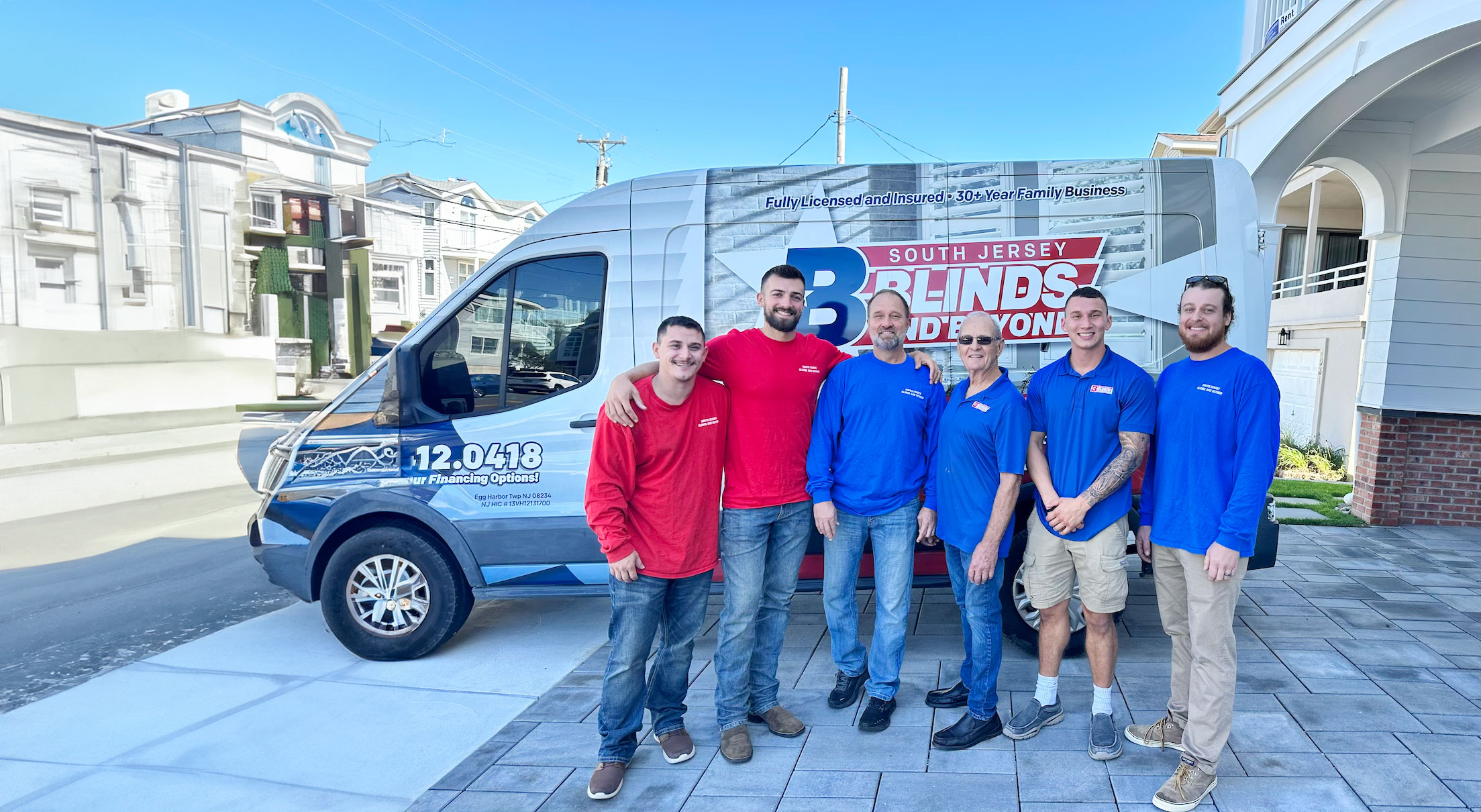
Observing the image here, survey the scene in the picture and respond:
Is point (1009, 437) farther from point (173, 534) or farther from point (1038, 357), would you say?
point (173, 534)

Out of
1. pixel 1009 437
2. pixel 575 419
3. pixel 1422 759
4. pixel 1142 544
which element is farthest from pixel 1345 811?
pixel 575 419

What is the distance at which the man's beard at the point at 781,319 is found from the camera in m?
3.29

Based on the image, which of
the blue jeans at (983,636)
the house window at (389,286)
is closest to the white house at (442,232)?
the house window at (389,286)

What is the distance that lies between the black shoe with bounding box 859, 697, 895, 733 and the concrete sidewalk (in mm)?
1650

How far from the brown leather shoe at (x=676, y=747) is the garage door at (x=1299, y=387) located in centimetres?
1241

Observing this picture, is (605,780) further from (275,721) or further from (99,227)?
(99,227)

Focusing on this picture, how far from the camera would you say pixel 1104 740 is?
3.19 meters

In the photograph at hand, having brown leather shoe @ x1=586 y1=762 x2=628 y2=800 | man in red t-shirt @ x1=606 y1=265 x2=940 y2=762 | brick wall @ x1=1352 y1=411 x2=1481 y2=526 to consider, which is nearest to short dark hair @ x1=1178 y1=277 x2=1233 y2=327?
man in red t-shirt @ x1=606 y1=265 x2=940 y2=762

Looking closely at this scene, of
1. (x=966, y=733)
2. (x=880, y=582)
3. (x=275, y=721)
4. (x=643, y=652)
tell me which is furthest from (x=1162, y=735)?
(x=275, y=721)

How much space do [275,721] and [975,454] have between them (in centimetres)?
346

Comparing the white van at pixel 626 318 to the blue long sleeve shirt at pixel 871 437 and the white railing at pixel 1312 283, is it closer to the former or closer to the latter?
the blue long sleeve shirt at pixel 871 437

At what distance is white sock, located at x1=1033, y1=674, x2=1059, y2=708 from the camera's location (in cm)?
342

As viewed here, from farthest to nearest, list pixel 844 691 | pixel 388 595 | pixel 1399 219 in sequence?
pixel 1399 219, pixel 388 595, pixel 844 691

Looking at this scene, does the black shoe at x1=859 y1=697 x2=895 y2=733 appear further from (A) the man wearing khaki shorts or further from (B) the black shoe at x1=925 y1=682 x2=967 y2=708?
(A) the man wearing khaki shorts
